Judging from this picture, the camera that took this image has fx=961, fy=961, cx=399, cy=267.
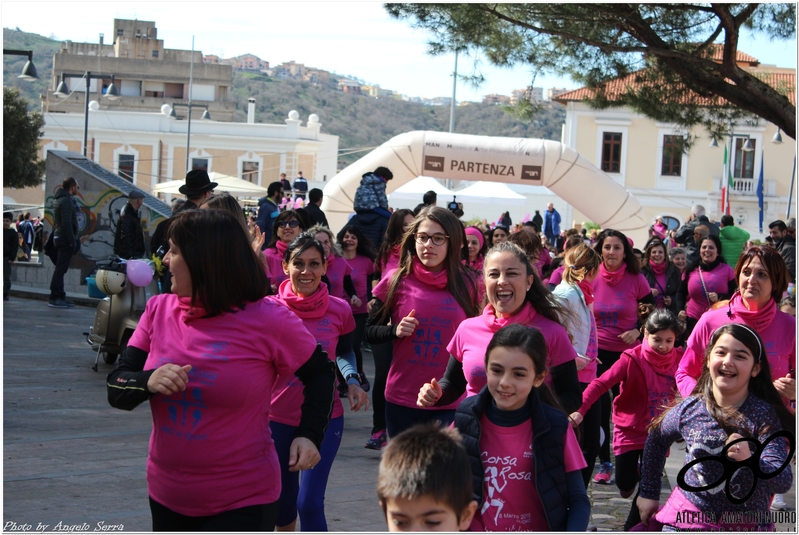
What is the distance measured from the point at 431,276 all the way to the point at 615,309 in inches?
106

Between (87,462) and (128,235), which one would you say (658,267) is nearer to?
(87,462)

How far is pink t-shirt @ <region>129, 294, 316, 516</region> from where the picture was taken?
3.05m

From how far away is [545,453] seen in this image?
3291 millimetres

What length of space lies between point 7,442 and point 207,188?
2304mm

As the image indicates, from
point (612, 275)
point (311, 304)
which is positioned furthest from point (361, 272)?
point (311, 304)

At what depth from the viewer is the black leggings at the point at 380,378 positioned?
23.0 feet

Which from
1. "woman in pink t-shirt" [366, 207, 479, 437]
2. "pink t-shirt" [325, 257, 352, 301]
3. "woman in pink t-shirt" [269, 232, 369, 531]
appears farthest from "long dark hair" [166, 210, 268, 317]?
"pink t-shirt" [325, 257, 352, 301]

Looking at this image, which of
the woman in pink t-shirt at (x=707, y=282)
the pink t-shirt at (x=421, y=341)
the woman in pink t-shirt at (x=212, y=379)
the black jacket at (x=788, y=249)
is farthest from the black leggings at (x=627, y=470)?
the black jacket at (x=788, y=249)

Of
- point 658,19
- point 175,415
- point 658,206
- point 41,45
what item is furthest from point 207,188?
point 41,45

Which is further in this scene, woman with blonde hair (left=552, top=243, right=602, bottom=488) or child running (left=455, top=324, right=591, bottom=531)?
woman with blonde hair (left=552, top=243, right=602, bottom=488)

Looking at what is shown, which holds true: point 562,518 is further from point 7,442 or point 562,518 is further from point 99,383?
point 99,383

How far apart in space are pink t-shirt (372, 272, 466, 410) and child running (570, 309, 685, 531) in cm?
117

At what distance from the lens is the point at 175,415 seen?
307 centimetres

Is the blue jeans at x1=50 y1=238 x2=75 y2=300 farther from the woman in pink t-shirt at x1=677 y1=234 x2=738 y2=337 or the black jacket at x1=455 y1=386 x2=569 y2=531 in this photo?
the black jacket at x1=455 y1=386 x2=569 y2=531
